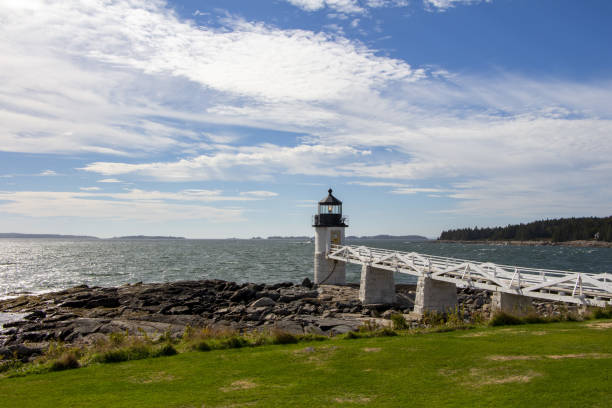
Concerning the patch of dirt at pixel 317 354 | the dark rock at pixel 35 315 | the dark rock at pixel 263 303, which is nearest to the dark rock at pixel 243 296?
the dark rock at pixel 263 303

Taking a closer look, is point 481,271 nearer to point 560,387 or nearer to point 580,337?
point 580,337

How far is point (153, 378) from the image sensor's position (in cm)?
862

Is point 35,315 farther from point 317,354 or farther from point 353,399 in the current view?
point 353,399

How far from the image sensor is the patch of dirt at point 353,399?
6.93m

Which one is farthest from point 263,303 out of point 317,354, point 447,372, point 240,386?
point 447,372

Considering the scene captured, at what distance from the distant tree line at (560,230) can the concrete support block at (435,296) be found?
151 metres

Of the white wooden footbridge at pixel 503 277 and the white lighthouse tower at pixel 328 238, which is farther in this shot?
the white lighthouse tower at pixel 328 238

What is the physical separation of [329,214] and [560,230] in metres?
152

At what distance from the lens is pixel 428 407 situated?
6551 mm

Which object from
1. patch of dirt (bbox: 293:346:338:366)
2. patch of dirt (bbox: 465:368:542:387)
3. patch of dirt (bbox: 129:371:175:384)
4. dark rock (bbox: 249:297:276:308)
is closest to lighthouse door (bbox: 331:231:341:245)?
dark rock (bbox: 249:297:276:308)

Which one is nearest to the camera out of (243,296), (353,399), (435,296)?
(353,399)

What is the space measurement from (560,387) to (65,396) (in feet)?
26.8

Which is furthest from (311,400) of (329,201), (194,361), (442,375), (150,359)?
(329,201)

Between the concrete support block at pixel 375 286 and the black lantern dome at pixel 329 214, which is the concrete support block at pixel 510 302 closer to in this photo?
the concrete support block at pixel 375 286
